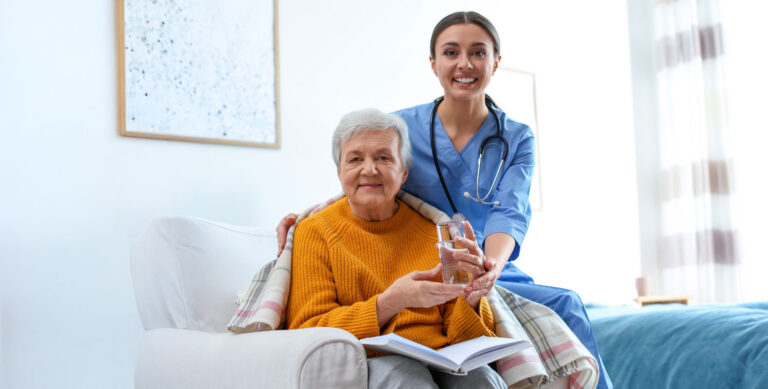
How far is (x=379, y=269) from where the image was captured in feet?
5.14

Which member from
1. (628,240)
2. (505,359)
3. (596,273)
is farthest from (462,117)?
(628,240)

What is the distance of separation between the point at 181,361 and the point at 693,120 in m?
3.65

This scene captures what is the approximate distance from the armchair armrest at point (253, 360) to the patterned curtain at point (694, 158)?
3.47 metres

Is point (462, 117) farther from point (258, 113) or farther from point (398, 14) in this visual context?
point (398, 14)

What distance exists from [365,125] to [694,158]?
3148 mm

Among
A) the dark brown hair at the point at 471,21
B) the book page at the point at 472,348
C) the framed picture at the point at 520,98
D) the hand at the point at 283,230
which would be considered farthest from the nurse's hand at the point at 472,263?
the framed picture at the point at 520,98

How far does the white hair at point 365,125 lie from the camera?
1.63 metres

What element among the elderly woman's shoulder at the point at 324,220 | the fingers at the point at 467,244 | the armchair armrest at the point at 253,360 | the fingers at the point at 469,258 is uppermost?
the elderly woman's shoulder at the point at 324,220

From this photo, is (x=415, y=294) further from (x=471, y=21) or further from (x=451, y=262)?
(x=471, y=21)

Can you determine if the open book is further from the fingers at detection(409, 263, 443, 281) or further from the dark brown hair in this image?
the dark brown hair

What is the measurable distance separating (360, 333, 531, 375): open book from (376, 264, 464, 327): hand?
0.11 m

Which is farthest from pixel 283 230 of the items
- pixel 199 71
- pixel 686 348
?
pixel 686 348

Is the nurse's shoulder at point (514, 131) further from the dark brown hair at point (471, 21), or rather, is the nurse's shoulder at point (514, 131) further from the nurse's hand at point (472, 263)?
the nurse's hand at point (472, 263)

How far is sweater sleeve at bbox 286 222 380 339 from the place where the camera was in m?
1.38
